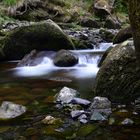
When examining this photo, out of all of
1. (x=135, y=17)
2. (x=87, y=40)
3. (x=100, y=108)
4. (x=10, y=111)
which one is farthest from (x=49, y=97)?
(x=87, y=40)

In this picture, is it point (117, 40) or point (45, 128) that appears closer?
point (45, 128)

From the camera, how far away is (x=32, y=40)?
11.5 meters

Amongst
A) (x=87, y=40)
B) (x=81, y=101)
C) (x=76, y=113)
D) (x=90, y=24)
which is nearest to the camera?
(x=76, y=113)

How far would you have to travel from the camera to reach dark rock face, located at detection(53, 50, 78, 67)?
9984 millimetres

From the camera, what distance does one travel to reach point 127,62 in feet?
19.8

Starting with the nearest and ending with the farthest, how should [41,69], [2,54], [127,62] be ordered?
[127,62]
[41,69]
[2,54]

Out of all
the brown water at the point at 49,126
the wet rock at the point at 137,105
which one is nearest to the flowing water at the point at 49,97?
the brown water at the point at 49,126

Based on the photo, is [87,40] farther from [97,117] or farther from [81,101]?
[97,117]

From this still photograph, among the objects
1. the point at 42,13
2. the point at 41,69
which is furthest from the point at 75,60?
the point at 42,13

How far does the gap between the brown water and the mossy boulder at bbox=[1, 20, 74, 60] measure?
376cm

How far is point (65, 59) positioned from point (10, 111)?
480cm

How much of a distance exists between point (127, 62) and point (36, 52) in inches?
220

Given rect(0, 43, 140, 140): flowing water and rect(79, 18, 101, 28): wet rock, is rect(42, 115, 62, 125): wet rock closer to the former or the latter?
rect(0, 43, 140, 140): flowing water

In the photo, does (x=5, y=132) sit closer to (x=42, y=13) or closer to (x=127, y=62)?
(x=127, y=62)
